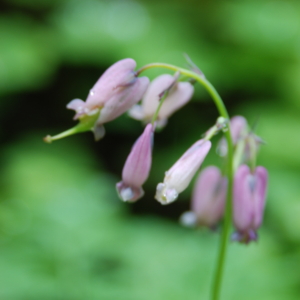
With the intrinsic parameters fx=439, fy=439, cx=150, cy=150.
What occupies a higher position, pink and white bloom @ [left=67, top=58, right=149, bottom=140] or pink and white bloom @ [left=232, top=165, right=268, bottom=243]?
pink and white bloom @ [left=67, top=58, right=149, bottom=140]

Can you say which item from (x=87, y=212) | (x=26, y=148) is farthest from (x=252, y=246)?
(x=26, y=148)

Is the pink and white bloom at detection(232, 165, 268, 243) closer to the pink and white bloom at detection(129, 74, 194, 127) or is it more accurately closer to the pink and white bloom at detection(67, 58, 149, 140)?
the pink and white bloom at detection(129, 74, 194, 127)

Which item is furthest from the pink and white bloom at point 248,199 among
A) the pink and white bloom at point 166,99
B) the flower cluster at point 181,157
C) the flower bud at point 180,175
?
the pink and white bloom at point 166,99

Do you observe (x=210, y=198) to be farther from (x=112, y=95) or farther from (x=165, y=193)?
(x=112, y=95)

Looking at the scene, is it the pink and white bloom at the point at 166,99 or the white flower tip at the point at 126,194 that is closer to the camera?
the white flower tip at the point at 126,194

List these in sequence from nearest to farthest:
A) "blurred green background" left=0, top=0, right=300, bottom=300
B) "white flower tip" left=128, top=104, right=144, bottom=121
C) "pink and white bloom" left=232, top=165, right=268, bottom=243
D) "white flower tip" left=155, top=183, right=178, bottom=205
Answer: "white flower tip" left=155, top=183, right=178, bottom=205 → "pink and white bloom" left=232, top=165, right=268, bottom=243 → "white flower tip" left=128, top=104, right=144, bottom=121 → "blurred green background" left=0, top=0, right=300, bottom=300

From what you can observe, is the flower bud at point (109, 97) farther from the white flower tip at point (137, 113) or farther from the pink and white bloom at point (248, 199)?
the pink and white bloom at point (248, 199)

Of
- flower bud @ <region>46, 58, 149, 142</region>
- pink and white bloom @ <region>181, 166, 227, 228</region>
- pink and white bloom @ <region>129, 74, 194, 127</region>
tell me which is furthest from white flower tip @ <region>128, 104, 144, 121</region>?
pink and white bloom @ <region>181, 166, 227, 228</region>

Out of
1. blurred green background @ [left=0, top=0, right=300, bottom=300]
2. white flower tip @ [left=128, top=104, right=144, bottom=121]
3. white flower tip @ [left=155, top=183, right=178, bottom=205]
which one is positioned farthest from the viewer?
blurred green background @ [left=0, top=0, right=300, bottom=300]

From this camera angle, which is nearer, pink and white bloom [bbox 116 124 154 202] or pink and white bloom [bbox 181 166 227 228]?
pink and white bloom [bbox 116 124 154 202]
